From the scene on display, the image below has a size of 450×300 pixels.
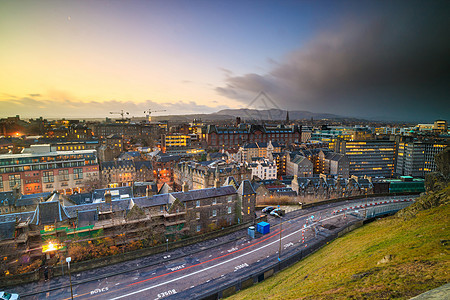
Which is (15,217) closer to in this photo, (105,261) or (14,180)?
(105,261)

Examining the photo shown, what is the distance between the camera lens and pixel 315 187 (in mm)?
87875

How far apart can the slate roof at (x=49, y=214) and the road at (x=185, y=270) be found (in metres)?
9.49

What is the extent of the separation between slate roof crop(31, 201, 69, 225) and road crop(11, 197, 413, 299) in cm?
949

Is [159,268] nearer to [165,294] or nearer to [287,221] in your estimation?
[165,294]

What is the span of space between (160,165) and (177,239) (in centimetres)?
6303

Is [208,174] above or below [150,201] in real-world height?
below

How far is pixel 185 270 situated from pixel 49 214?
25.4 metres

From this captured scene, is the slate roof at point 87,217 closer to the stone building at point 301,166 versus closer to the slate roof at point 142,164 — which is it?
the slate roof at point 142,164

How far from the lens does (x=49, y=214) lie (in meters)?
39.2

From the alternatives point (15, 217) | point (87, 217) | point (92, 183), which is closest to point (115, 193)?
point (87, 217)

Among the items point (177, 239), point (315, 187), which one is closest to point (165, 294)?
point (177, 239)

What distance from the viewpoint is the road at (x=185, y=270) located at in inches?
1267

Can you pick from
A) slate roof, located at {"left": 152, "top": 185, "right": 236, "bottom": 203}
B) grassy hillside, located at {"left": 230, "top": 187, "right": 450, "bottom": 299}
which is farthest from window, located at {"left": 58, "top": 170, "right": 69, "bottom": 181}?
grassy hillside, located at {"left": 230, "top": 187, "right": 450, "bottom": 299}

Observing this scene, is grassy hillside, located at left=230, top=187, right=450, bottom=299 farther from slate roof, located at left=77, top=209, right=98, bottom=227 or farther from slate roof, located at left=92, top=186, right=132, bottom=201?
slate roof, located at left=92, top=186, right=132, bottom=201
